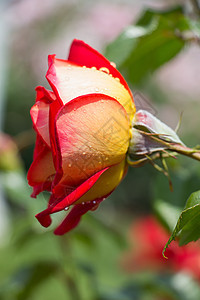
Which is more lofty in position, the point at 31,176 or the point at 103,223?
the point at 31,176

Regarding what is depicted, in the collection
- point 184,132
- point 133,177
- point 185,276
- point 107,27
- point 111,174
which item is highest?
point 111,174

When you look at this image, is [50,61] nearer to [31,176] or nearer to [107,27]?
[31,176]

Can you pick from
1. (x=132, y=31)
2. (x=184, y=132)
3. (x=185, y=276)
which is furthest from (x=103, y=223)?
(x=184, y=132)

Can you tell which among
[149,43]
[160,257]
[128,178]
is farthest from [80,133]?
[128,178]

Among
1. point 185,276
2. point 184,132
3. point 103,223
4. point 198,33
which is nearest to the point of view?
point 198,33

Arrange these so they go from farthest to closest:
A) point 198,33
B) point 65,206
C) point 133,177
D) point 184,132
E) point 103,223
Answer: point 133,177 → point 184,132 → point 103,223 → point 198,33 → point 65,206

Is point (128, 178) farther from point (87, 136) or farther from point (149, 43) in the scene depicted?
point (87, 136)

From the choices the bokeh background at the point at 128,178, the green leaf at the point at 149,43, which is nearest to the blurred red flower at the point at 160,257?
the bokeh background at the point at 128,178

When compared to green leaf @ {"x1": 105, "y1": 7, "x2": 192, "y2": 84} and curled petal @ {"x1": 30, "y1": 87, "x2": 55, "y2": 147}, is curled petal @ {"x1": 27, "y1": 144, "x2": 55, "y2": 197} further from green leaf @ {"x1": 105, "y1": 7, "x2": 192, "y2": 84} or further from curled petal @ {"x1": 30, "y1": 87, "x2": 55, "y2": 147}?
green leaf @ {"x1": 105, "y1": 7, "x2": 192, "y2": 84}

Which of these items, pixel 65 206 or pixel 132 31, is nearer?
pixel 65 206
